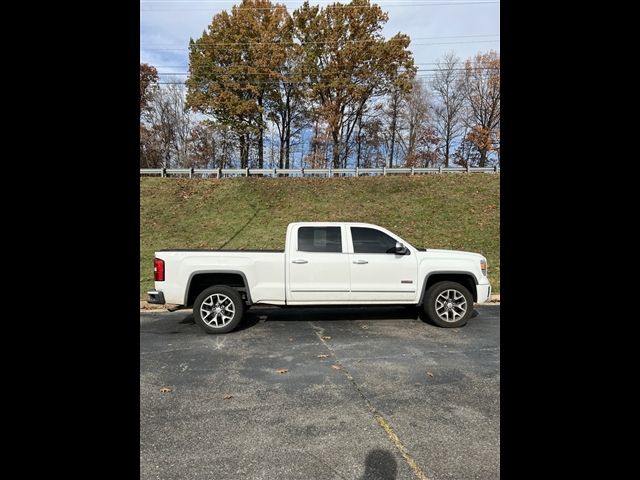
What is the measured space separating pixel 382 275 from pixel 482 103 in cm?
3634

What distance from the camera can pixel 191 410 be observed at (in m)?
3.69

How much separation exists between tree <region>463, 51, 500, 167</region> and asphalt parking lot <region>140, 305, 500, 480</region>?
32.6 m

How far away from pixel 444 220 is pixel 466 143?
26951 mm

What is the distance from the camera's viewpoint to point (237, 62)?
2938 centimetres

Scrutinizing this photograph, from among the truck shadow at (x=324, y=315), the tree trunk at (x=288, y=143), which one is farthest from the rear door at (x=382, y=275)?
the tree trunk at (x=288, y=143)

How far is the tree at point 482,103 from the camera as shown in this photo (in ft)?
112

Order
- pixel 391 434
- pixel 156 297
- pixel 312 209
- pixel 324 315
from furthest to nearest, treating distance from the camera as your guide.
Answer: pixel 312 209
pixel 324 315
pixel 156 297
pixel 391 434

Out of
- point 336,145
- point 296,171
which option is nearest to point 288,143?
point 336,145

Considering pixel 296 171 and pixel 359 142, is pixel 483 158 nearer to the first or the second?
pixel 359 142

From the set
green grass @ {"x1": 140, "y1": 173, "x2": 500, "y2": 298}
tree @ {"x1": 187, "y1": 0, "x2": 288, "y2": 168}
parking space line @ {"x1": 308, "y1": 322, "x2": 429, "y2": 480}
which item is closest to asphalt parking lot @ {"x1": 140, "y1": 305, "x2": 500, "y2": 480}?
parking space line @ {"x1": 308, "y1": 322, "x2": 429, "y2": 480}

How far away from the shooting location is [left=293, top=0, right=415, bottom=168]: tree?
2916 centimetres

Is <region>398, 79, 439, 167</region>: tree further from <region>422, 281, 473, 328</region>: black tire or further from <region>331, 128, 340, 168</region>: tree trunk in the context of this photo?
<region>422, 281, 473, 328</region>: black tire

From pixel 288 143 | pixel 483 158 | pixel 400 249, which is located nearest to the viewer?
pixel 400 249
